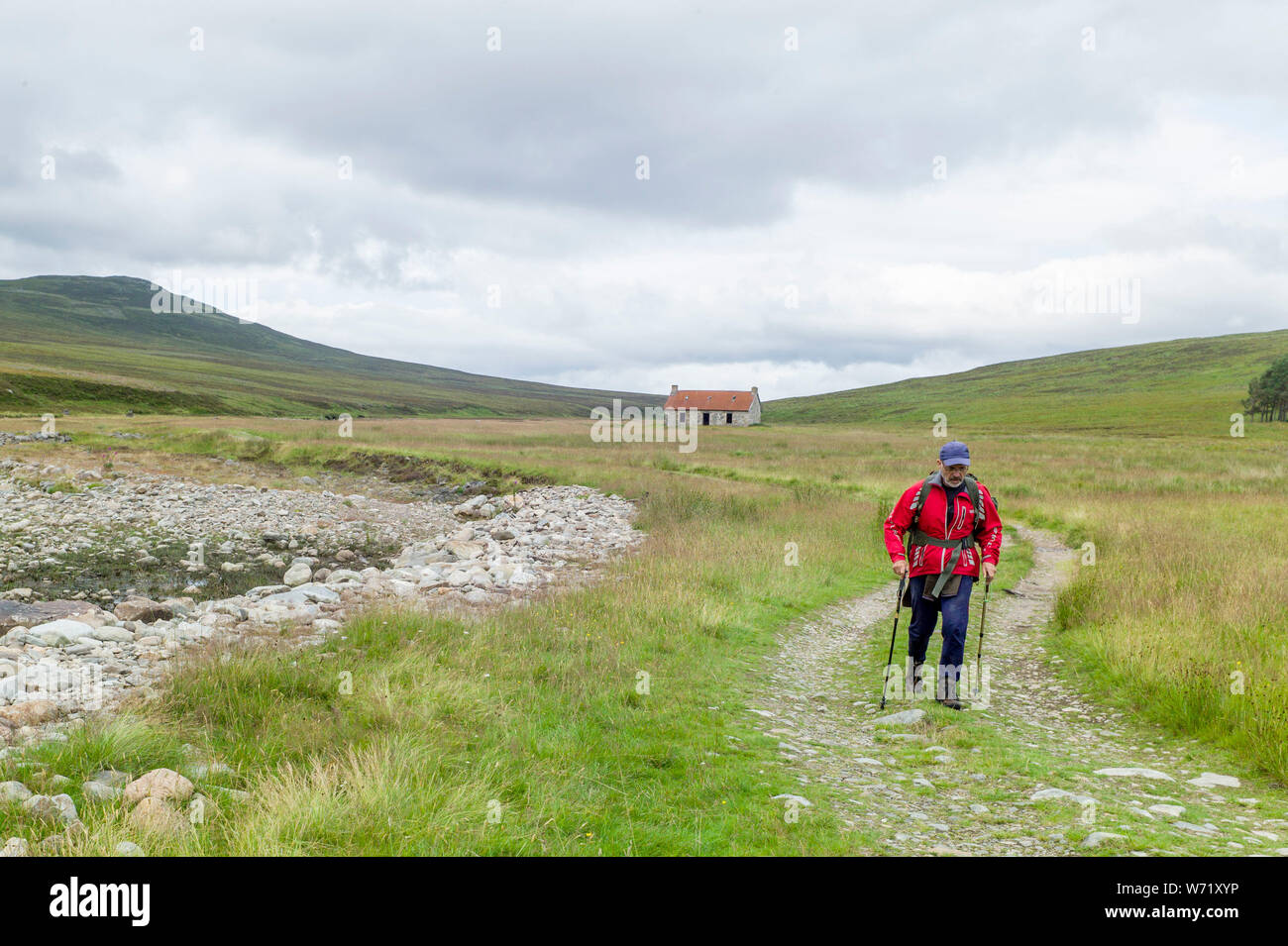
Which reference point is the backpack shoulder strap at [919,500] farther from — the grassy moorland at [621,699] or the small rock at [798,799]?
the small rock at [798,799]

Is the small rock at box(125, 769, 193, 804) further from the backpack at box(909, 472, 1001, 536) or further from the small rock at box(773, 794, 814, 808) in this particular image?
the backpack at box(909, 472, 1001, 536)

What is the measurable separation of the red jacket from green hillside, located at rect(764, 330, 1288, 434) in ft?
296

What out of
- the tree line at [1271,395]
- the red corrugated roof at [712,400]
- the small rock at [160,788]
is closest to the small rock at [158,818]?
the small rock at [160,788]

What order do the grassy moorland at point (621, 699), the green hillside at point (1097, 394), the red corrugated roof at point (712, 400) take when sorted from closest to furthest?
the grassy moorland at point (621, 699) → the green hillside at point (1097, 394) → the red corrugated roof at point (712, 400)

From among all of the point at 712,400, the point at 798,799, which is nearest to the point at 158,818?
the point at 798,799

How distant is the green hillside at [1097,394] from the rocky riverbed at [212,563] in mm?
85718

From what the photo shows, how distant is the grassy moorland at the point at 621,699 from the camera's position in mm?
4641

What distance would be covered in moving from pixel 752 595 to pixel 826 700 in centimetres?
446

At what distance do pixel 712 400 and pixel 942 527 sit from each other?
357 ft

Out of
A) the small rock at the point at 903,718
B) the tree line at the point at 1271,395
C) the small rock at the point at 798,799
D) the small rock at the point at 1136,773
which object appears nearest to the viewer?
the small rock at the point at 798,799

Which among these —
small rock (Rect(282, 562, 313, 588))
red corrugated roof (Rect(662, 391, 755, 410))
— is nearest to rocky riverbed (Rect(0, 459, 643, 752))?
small rock (Rect(282, 562, 313, 588))

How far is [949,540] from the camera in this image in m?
7.94

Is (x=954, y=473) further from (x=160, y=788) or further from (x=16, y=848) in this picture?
(x=16, y=848)

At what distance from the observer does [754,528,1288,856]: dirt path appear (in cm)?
476
